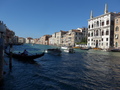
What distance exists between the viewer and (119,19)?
106 feet

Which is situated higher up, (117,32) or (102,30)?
(102,30)

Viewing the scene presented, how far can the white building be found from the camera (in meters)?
35.2

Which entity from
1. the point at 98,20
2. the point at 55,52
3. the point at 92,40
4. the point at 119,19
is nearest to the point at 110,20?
the point at 119,19

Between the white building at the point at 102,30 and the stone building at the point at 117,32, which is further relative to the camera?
the white building at the point at 102,30

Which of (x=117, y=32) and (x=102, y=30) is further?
(x=102, y=30)

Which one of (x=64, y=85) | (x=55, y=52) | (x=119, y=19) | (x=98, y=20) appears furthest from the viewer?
(x=98, y=20)

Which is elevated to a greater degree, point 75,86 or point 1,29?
point 1,29

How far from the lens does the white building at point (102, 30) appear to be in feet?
116

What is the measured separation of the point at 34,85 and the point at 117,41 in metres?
32.1

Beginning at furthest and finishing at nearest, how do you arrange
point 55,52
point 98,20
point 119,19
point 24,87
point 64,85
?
point 98,20
point 119,19
point 55,52
point 64,85
point 24,87

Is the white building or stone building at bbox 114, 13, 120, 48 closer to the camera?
stone building at bbox 114, 13, 120, 48

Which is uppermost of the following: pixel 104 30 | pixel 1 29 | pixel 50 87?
pixel 104 30

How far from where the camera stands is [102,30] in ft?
125

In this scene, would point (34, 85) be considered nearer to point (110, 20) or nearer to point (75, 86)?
point (75, 86)
